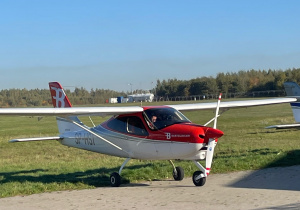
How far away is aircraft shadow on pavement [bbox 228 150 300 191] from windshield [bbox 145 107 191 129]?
1.81 metres

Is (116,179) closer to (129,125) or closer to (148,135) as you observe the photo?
(148,135)

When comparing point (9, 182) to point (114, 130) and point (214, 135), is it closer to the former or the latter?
point (114, 130)

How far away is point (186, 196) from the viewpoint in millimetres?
8977

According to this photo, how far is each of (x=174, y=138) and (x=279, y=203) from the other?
9.62ft

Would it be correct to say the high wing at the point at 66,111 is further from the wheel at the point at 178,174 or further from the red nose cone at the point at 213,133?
the red nose cone at the point at 213,133

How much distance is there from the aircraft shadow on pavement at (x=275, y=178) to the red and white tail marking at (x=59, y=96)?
19.0 ft

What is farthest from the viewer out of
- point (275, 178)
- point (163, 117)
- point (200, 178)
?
point (163, 117)

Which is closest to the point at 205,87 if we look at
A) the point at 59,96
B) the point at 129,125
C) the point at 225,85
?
the point at 225,85

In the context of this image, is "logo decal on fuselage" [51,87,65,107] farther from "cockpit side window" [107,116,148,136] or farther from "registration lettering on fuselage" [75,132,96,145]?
"cockpit side window" [107,116,148,136]

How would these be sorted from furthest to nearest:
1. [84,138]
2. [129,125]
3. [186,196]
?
[84,138] < [129,125] < [186,196]

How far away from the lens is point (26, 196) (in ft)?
30.9

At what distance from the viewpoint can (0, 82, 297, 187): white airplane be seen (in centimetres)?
994

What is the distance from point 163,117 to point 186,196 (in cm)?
228

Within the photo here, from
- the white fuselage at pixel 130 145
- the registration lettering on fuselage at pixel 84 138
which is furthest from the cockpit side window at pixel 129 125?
the registration lettering on fuselage at pixel 84 138
